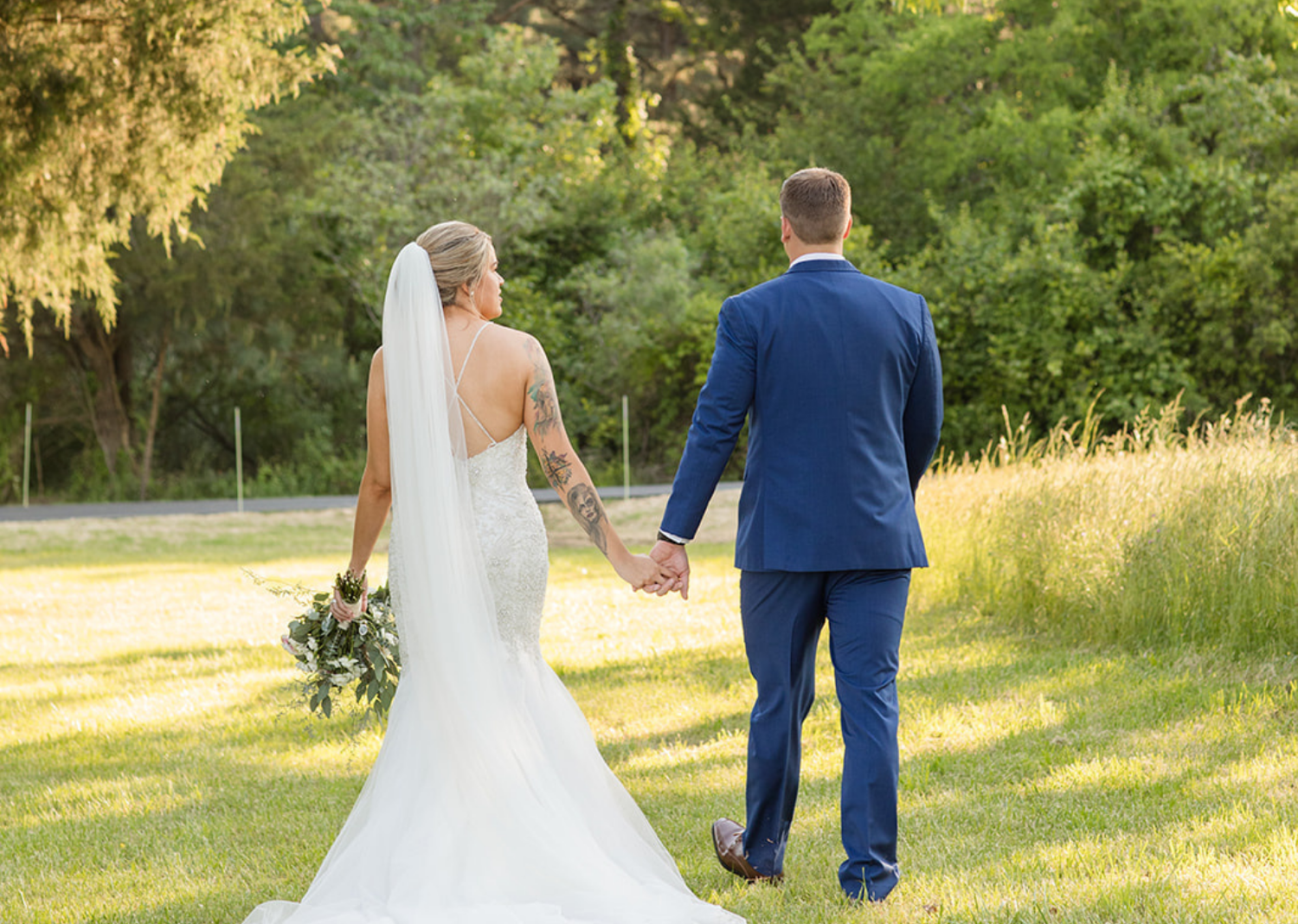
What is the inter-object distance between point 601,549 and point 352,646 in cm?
112

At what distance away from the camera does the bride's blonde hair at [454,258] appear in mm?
4051

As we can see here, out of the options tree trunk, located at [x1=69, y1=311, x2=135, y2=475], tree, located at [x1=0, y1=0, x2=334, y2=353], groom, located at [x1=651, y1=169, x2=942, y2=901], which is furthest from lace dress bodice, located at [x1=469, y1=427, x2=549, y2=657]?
tree trunk, located at [x1=69, y1=311, x2=135, y2=475]

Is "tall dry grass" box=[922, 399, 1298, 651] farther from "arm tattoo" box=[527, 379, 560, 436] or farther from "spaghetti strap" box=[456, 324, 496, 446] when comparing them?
"spaghetti strap" box=[456, 324, 496, 446]

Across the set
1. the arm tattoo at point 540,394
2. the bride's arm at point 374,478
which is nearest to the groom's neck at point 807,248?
the arm tattoo at point 540,394

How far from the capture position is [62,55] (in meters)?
11.6

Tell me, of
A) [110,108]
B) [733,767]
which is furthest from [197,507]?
[733,767]

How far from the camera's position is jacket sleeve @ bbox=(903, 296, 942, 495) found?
4047 mm

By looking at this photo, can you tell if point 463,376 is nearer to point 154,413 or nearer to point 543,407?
point 543,407

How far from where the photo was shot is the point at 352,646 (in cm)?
455

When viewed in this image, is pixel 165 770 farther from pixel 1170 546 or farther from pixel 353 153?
pixel 353 153

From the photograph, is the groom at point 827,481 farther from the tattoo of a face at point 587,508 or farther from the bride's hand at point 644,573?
the tattoo of a face at point 587,508

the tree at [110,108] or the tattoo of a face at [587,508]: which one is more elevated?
the tree at [110,108]

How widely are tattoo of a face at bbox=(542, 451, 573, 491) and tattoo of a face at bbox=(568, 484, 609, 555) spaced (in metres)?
0.05

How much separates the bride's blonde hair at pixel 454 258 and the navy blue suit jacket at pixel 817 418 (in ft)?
2.68
